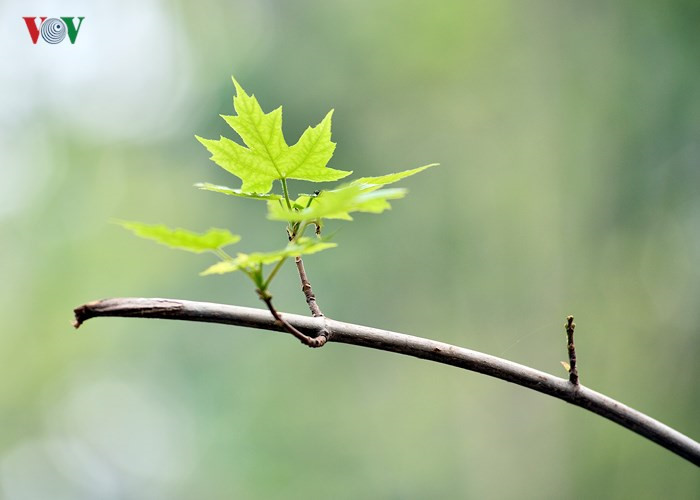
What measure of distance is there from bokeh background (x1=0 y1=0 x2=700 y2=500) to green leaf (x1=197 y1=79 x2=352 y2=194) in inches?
125

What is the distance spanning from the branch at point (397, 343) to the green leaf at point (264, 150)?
12 cm

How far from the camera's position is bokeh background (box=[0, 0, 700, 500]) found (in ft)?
11.6

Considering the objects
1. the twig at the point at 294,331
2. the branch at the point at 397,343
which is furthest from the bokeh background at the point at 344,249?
the twig at the point at 294,331

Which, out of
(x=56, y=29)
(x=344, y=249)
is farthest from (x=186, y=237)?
(x=344, y=249)

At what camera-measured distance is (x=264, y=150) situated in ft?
1.54

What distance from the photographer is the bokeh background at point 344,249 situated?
353 cm

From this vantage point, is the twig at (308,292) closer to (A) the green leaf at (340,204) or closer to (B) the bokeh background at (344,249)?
(A) the green leaf at (340,204)

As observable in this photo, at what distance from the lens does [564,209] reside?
379 cm

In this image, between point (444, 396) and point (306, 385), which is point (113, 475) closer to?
point (306, 385)

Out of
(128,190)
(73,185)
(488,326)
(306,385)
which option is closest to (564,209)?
(488,326)

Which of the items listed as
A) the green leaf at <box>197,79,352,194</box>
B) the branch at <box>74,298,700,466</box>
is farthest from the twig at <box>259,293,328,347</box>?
the green leaf at <box>197,79,352,194</box>

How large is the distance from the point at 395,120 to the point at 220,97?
1.07 meters

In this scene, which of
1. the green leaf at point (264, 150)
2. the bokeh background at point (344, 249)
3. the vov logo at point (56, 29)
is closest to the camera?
the green leaf at point (264, 150)

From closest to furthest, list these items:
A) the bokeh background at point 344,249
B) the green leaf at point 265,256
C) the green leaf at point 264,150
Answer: the green leaf at point 265,256 < the green leaf at point 264,150 < the bokeh background at point 344,249
